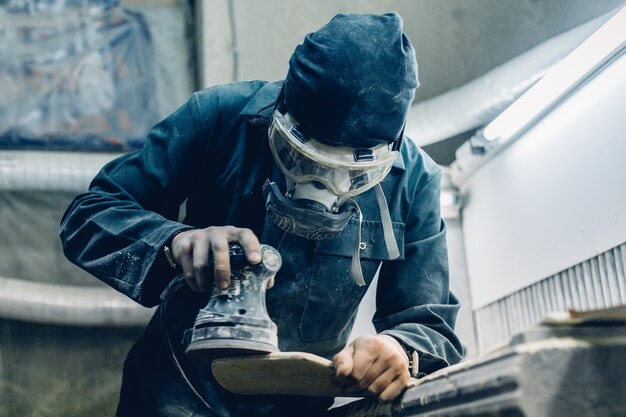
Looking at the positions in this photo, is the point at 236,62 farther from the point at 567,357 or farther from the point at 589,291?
the point at 567,357

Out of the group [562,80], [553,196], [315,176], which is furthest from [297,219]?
[553,196]

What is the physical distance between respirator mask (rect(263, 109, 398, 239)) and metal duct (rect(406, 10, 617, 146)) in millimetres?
1485

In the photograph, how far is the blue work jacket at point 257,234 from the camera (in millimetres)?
1955

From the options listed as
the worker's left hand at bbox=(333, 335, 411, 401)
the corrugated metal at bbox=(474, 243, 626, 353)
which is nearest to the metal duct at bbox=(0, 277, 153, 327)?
the corrugated metal at bbox=(474, 243, 626, 353)

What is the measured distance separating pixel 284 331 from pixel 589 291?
1.06 m

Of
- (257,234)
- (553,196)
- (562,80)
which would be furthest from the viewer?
(553,196)

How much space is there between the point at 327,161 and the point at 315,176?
5 centimetres

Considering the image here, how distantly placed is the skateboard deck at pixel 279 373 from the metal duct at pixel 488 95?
1880 mm

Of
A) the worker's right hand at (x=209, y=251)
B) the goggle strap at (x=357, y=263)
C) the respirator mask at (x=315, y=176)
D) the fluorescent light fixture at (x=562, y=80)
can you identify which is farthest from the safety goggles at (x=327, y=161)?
the fluorescent light fixture at (x=562, y=80)

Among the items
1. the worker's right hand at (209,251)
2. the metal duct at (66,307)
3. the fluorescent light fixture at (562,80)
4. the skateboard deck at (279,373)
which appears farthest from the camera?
the metal duct at (66,307)

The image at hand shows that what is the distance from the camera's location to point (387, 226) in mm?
1977

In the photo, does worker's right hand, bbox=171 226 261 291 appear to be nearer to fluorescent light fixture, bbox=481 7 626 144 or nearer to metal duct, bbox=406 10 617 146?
fluorescent light fixture, bbox=481 7 626 144

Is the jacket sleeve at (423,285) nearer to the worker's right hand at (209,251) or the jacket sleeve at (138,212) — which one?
the worker's right hand at (209,251)

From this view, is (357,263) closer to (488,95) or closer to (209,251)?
(209,251)
